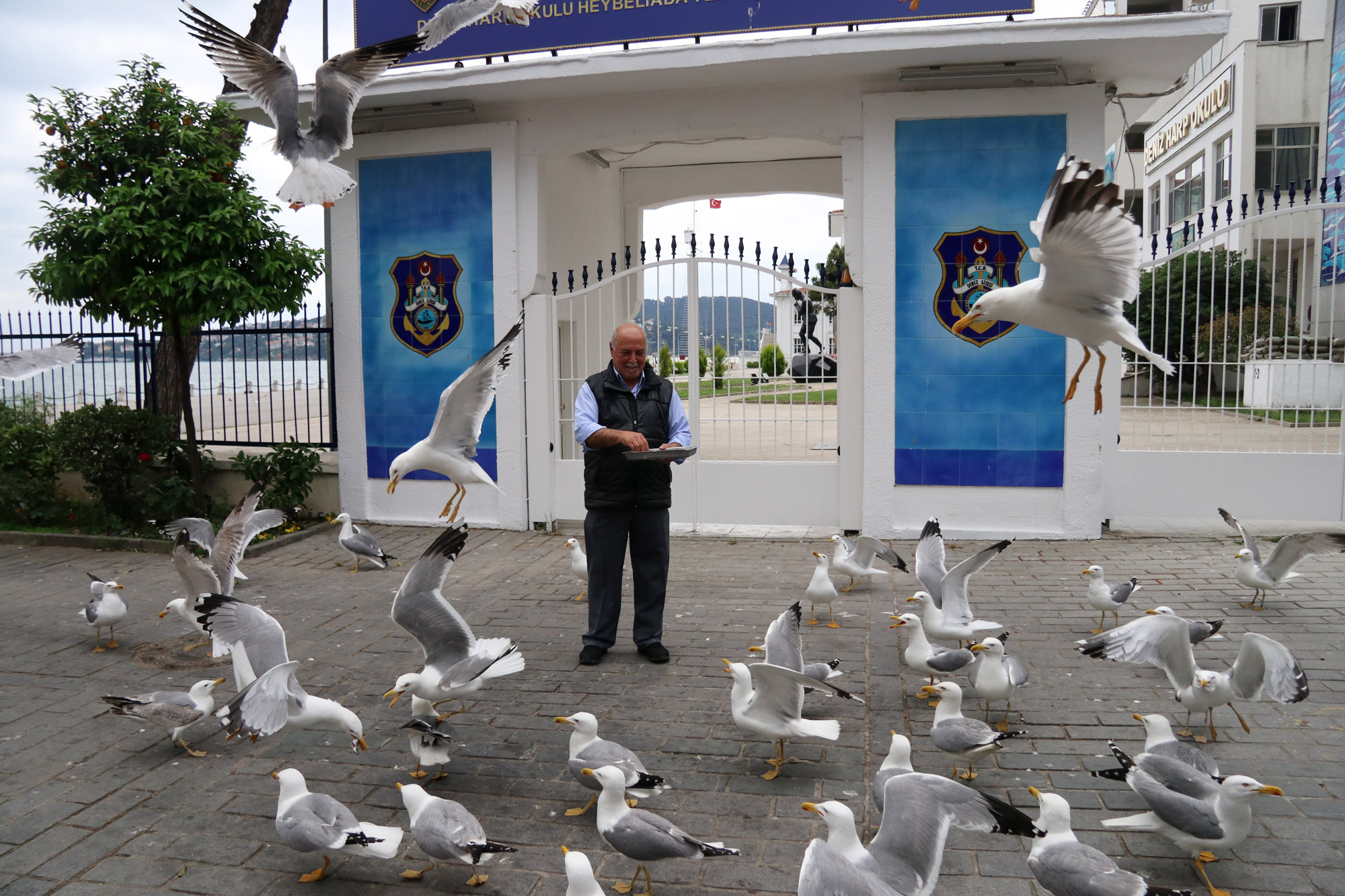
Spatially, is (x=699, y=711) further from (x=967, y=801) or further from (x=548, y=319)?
(x=548, y=319)

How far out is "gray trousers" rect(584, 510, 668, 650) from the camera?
5.82m

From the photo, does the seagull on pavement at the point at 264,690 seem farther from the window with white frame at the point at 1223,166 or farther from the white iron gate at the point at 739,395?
the window with white frame at the point at 1223,166

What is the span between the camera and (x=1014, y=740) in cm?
452

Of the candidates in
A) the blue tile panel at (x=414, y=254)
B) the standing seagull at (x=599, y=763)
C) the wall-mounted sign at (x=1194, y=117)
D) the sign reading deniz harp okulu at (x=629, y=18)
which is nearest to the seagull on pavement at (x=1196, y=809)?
the standing seagull at (x=599, y=763)

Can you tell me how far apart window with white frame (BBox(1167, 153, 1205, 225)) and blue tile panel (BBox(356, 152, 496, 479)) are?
23101 mm

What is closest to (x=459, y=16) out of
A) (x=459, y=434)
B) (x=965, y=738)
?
(x=459, y=434)

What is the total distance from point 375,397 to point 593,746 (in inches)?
277

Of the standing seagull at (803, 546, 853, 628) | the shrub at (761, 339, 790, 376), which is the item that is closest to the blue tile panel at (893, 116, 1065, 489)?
the shrub at (761, 339, 790, 376)

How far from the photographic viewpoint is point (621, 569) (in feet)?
19.4

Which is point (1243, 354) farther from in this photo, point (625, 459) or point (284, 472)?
point (284, 472)

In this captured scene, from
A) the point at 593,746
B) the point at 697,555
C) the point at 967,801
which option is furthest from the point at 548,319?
the point at 967,801

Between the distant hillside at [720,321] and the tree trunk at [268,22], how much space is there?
6.81 m

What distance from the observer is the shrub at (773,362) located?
9.28 m

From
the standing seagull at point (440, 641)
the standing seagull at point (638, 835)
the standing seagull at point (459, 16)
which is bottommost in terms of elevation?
the standing seagull at point (638, 835)
